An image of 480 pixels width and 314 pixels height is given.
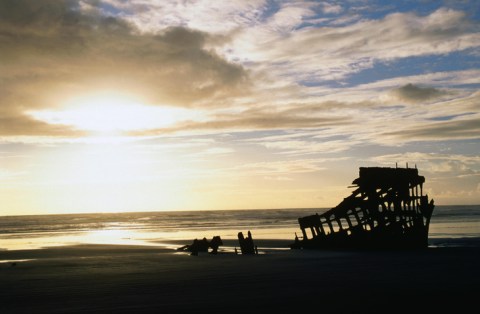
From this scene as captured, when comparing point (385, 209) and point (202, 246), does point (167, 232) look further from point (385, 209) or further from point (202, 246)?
point (385, 209)

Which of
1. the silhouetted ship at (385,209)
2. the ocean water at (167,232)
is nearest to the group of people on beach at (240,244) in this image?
the silhouetted ship at (385,209)

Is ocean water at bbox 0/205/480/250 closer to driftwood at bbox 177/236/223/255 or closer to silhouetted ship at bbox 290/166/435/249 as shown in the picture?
silhouetted ship at bbox 290/166/435/249

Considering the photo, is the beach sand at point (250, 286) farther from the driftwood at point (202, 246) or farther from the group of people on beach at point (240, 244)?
the driftwood at point (202, 246)

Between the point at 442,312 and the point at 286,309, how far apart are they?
9.77 ft

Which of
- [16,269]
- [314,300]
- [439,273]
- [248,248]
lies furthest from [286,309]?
[248,248]

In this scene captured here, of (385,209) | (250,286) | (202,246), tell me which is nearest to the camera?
(250,286)

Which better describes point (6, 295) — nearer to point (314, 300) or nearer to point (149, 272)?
point (149, 272)

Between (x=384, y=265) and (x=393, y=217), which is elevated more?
(x=393, y=217)

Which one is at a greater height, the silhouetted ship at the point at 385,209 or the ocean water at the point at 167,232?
the silhouetted ship at the point at 385,209

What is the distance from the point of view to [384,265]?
59.2ft

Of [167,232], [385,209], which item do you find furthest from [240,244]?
[167,232]

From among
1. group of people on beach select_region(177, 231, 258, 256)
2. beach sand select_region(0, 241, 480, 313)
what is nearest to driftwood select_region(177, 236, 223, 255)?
group of people on beach select_region(177, 231, 258, 256)

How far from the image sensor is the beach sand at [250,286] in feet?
34.4

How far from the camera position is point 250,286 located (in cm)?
1345
